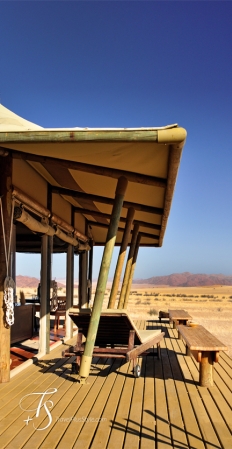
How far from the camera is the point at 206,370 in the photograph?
4.56 meters

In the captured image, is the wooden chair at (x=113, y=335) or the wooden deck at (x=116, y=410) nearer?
the wooden deck at (x=116, y=410)

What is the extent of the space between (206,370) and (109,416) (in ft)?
5.25

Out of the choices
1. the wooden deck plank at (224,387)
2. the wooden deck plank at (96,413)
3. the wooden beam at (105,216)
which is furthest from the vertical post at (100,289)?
the wooden beam at (105,216)

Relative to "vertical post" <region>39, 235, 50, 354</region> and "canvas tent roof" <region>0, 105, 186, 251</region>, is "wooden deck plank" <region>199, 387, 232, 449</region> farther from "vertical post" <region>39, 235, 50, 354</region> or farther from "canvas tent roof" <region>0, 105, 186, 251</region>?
"vertical post" <region>39, 235, 50, 354</region>

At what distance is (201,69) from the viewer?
1012 inches

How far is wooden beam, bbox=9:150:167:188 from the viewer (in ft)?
14.9

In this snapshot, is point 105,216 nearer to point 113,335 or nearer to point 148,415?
point 113,335

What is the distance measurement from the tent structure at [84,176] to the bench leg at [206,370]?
1.37 meters

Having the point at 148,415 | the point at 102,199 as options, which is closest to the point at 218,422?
the point at 148,415

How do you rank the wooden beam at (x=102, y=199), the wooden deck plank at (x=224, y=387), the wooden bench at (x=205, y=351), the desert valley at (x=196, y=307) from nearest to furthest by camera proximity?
1. the wooden deck plank at (x=224, y=387)
2. the wooden bench at (x=205, y=351)
3. the wooden beam at (x=102, y=199)
4. the desert valley at (x=196, y=307)

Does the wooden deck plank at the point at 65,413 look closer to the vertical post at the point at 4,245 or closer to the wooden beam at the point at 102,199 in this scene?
the vertical post at the point at 4,245

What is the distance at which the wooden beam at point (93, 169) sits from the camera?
4532mm

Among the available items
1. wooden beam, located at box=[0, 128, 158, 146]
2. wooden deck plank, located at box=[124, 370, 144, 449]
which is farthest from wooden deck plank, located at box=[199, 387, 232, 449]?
wooden beam, located at box=[0, 128, 158, 146]

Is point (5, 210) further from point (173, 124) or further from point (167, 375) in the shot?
point (167, 375)
